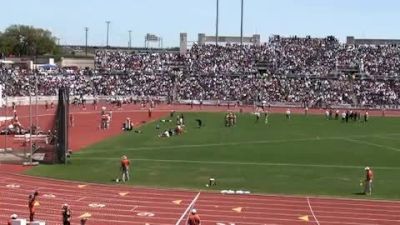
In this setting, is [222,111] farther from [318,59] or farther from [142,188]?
[142,188]

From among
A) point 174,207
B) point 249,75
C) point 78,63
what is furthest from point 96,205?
point 78,63

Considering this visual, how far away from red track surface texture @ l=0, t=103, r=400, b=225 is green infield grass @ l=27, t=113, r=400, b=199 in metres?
1.43

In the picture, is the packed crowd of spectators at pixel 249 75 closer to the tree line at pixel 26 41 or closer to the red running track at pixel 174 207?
the tree line at pixel 26 41

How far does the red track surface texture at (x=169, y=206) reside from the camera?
69.5 feet

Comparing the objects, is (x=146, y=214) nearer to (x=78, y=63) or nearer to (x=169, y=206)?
(x=169, y=206)

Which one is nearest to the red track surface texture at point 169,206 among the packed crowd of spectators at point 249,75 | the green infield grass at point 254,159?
the green infield grass at point 254,159

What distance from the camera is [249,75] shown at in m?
89.8

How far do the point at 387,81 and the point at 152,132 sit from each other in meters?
47.2

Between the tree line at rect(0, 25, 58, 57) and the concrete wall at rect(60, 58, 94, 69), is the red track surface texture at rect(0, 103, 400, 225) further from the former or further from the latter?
the tree line at rect(0, 25, 58, 57)

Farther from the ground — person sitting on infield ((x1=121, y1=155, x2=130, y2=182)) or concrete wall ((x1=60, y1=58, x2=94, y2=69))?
concrete wall ((x1=60, y1=58, x2=94, y2=69))

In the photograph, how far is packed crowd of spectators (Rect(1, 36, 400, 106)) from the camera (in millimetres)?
82375

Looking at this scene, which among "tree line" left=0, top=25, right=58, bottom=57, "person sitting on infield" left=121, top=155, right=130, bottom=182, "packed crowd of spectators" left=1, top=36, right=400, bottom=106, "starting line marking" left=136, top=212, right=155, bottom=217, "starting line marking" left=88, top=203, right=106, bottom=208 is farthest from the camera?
"tree line" left=0, top=25, right=58, bottom=57

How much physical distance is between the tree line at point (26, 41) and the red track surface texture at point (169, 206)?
10861 centimetres

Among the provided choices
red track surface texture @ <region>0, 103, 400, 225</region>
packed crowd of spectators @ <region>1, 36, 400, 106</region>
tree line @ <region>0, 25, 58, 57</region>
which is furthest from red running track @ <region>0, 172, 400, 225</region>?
tree line @ <region>0, 25, 58, 57</region>
